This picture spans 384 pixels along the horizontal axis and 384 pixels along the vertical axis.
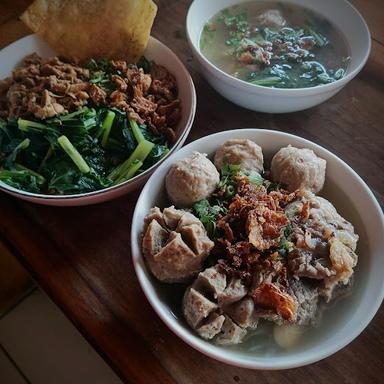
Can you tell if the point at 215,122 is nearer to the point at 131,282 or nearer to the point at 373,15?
the point at 131,282

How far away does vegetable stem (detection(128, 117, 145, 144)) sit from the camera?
147cm

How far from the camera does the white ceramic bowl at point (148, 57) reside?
51.3 inches

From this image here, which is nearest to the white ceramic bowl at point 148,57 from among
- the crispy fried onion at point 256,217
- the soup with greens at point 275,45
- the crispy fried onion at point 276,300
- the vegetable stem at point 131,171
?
the vegetable stem at point 131,171

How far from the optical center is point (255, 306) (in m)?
1.09

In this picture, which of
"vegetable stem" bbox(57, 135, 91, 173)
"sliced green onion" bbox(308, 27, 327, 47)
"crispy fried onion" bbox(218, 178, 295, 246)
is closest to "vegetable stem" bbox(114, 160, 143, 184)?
"vegetable stem" bbox(57, 135, 91, 173)

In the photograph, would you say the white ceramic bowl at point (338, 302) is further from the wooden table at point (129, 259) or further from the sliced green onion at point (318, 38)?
the sliced green onion at point (318, 38)

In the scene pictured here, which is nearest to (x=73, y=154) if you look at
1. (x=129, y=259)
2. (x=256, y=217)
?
(x=129, y=259)

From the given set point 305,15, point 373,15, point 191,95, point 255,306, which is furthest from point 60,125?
point 373,15

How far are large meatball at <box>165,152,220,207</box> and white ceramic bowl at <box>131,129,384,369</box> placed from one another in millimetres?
55

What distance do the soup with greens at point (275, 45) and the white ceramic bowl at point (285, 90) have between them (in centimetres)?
3

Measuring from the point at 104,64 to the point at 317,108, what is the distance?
0.79 metres

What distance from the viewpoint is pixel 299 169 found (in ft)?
4.14

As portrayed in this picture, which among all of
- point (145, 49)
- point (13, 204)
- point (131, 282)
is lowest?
point (131, 282)

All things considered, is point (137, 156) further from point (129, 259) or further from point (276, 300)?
point (276, 300)
